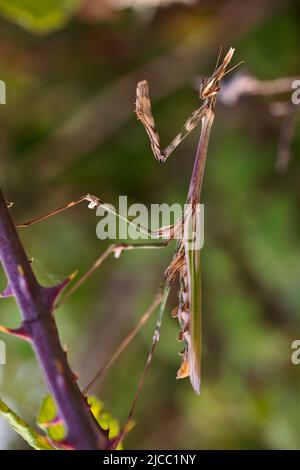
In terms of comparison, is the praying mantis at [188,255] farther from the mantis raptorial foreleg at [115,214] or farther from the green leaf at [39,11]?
the green leaf at [39,11]

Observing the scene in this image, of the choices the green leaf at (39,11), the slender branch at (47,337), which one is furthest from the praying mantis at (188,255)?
the green leaf at (39,11)

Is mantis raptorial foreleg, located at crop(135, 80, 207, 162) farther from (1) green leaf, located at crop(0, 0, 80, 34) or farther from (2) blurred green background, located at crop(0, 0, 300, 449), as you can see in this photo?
(2) blurred green background, located at crop(0, 0, 300, 449)


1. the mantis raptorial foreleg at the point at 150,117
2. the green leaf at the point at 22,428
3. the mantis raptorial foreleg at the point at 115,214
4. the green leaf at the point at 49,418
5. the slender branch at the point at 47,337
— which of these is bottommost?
the green leaf at the point at 49,418

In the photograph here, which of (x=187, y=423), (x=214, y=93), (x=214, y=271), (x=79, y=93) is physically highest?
(x=79, y=93)

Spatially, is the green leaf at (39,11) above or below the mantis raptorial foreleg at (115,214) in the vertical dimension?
above

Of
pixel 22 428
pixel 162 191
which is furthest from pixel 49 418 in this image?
pixel 162 191

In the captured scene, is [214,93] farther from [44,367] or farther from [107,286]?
[107,286]
